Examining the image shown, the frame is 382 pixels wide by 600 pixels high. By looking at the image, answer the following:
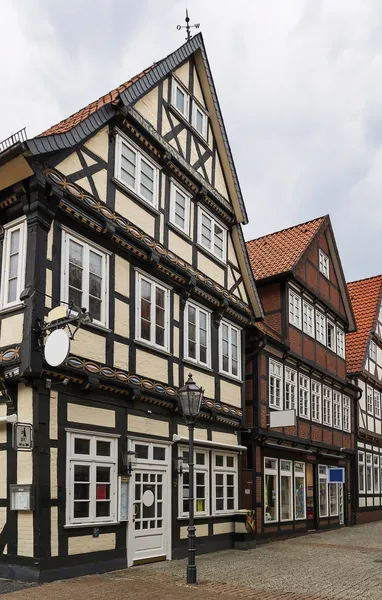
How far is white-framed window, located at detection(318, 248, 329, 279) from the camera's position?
2492 centimetres

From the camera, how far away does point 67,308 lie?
36.7ft

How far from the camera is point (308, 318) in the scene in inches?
932

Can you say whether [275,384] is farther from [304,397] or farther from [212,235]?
[212,235]

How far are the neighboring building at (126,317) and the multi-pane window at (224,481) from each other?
6 centimetres

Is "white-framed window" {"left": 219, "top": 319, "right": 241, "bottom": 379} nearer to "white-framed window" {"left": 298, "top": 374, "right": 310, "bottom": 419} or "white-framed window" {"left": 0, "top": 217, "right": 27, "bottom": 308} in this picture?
"white-framed window" {"left": 298, "top": 374, "right": 310, "bottom": 419}

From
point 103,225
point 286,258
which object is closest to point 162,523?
point 103,225

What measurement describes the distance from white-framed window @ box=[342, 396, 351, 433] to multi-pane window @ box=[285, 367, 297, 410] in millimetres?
6006

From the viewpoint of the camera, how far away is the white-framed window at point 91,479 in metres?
11.6

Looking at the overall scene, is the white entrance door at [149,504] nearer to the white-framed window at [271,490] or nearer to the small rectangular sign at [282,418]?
the small rectangular sign at [282,418]

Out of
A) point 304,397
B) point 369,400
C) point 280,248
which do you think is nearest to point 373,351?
point 369,400

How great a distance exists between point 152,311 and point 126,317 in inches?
42.4

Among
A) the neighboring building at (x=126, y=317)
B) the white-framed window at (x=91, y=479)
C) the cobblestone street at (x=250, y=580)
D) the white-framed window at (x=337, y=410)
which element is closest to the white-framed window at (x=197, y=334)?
the neighboring building at (x=126, y=317)

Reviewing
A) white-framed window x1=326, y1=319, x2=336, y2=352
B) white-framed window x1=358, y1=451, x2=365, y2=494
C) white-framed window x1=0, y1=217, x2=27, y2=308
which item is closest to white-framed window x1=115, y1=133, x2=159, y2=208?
white-framed window x1=0, y1=217, x2=27, y2=308

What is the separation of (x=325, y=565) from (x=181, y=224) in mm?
8175
